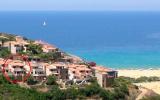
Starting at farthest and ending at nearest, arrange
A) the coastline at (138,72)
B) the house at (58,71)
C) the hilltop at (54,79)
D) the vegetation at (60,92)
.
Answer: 1. the coastline at (138,72)
2. the house at (58,71)
3. the hilltop at (54,79)
4. the vegetation at (60,92)

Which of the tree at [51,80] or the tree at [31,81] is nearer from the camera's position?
the tree at [31,81]

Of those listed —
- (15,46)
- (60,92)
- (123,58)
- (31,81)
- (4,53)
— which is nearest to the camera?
(60,92)

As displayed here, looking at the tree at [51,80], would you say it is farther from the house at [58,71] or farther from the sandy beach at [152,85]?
the sandy beach at [152,85]

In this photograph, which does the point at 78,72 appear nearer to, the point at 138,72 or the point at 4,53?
the point at 4,53

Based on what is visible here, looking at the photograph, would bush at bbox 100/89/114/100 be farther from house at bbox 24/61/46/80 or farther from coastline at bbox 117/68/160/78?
coastline at bbox 117/68/160/78

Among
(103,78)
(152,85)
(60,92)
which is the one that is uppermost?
(103,78)

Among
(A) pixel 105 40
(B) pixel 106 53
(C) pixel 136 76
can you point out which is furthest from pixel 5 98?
(A) pixel 105 40

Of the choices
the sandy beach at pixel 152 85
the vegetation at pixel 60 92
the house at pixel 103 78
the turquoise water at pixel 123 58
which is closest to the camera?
the vegetation at pixel 60 92

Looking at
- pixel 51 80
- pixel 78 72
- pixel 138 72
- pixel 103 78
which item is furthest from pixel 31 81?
pixel 138 72

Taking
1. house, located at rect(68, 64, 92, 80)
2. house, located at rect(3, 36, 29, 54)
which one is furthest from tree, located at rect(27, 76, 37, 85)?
house, located at rect(3, 36, 29, 54)

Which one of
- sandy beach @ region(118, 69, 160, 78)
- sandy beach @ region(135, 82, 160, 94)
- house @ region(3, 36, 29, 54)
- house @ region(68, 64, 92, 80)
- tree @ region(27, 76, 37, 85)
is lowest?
sandy beach @ region(135, 82, 160, 94)

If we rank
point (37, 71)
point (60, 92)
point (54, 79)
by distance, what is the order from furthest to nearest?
point (37, 71) < point (54, 79) < point (60, 92)

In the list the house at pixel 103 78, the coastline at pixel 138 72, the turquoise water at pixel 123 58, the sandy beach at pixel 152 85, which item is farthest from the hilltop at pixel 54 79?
the turquoise water at pixel 123 58
